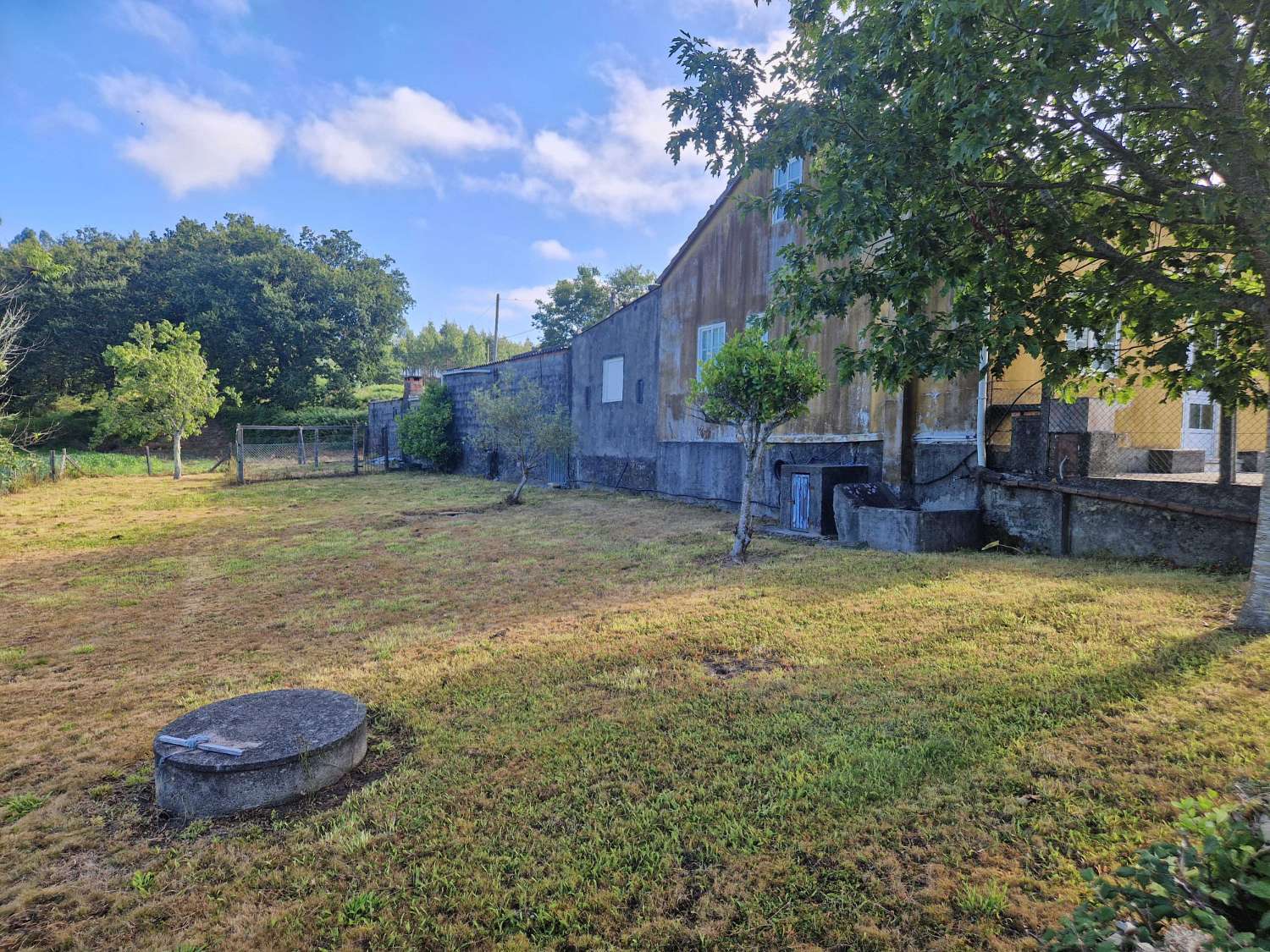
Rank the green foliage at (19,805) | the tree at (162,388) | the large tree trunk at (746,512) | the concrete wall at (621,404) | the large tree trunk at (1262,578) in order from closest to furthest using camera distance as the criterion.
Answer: the green foliage at (19,805) → the large tree trunk at (1262,578) → the large tree trunk at (746,512) → the concrete wall at (621,404) → the tree at (162,388)

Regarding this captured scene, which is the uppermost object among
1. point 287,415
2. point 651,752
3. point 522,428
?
point 287,415

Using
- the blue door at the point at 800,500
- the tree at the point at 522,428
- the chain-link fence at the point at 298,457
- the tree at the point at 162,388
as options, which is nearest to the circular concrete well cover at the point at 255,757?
the blue door at the point at 800,500

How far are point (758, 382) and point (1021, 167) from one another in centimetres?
377

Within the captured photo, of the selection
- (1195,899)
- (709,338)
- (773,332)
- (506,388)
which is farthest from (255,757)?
(506,388)

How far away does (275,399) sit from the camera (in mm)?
37469

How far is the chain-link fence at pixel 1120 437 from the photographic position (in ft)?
24.1

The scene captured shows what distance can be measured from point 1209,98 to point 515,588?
7.14m

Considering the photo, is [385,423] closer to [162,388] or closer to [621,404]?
[162,388]

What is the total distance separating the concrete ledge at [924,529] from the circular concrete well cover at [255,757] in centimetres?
679

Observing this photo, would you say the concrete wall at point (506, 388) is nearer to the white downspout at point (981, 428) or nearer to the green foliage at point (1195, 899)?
the white downspout at point (981, 428)

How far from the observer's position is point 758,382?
7.96 meters

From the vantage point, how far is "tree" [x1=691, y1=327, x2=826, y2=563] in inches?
313

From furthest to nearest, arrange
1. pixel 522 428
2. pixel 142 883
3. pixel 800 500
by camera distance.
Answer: pixel 522 428
pixel 800 500
pixel 142 883

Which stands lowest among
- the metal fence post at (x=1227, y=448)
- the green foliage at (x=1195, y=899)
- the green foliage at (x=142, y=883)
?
the green foliage at (x=142, y=883)
